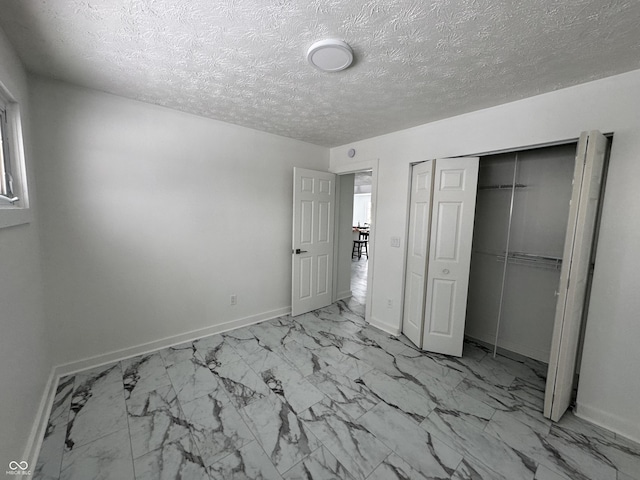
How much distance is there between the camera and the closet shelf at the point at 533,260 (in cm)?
247

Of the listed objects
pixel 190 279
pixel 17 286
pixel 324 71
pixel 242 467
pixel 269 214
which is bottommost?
pixel 242 467

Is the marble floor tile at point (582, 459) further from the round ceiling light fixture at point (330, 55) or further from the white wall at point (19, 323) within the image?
the white wall at point (19, 323)

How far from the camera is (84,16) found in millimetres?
1271

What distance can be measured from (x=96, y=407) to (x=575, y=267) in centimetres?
347

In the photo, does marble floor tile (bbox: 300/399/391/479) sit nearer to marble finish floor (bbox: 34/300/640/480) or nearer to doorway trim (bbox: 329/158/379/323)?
marble finish floor (bbox: 34/300/640/480)

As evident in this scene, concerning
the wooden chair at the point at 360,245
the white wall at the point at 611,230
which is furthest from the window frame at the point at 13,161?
the wooden chair at the point at 360,245

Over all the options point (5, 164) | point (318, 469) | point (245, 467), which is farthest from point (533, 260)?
point (5, 164)

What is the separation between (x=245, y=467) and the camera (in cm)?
144

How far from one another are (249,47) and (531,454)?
9.87 ft

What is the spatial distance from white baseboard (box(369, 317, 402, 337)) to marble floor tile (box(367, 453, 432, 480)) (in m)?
1.61

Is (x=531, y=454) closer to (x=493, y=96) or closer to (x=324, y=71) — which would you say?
(x=493, y=96)

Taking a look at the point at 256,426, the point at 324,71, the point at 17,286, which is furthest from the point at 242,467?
the point at 324,71

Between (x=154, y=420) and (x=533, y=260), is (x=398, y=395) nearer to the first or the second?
(x=154, y=420)

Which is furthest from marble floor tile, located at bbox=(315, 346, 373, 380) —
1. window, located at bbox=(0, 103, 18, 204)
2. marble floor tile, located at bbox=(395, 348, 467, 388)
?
window, located at bbox=(0, 103, 18, 204)
